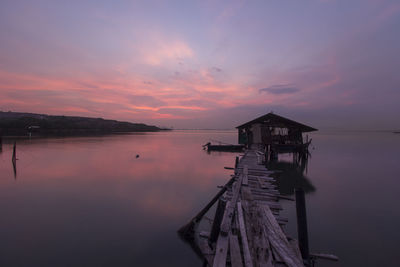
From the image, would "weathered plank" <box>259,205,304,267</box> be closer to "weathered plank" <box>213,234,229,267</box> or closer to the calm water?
"weathered plank" <box>213,234,229,267</box>

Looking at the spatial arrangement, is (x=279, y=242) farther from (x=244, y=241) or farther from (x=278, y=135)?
Result: (x=278, y=135)

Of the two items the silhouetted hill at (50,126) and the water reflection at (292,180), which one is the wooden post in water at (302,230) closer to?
the water reflection at (292,180)

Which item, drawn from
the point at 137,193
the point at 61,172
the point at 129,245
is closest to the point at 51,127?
the point at 61,172

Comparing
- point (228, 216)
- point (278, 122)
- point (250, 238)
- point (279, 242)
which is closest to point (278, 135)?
point (278, 122)

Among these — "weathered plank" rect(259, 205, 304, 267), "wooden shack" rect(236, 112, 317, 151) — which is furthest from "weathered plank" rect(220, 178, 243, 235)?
"wooden shack" rect(236, 112, 317, 151)

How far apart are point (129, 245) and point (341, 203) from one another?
12527mm

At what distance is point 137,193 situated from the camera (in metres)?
13.0

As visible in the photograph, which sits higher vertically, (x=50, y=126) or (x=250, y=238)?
(x=50, y=126)

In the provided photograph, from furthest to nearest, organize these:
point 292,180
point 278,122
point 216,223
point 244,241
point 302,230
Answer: point 278,122 < point 292,180 < point 216,223 < point 302,230 < point 244,241

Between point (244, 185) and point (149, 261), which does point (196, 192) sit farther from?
point (149, 261)

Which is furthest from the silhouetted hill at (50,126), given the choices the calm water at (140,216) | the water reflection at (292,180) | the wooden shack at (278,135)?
the water reflection at (292,180)

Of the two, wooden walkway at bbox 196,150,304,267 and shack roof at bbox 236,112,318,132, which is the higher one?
shack roof at bbox 236,112,318,132

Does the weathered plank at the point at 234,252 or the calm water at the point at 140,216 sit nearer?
the weathered plank at the point at 234,252

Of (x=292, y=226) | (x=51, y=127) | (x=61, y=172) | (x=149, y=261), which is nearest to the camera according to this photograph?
(x=149, y=261)
